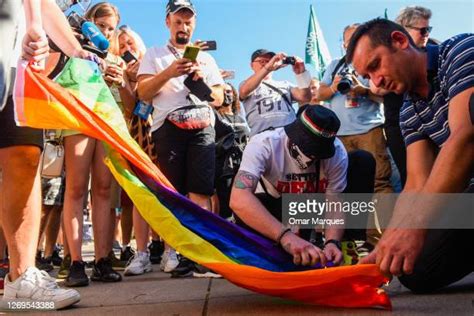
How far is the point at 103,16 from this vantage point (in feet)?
12.1

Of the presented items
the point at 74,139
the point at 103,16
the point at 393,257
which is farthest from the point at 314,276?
the point at 103,16

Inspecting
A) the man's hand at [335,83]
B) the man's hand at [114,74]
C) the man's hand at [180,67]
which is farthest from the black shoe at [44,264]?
the man's hand at [335,83]

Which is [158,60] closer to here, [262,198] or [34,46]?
[262,198]

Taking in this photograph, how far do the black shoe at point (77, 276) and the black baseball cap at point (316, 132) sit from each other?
1.26m

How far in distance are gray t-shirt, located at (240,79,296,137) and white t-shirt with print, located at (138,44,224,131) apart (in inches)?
23.2

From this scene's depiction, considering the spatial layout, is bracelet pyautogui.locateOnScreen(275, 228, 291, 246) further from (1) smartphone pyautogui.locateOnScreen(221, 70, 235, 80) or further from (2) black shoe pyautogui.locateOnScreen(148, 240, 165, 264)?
(1) smartphone pyautogui.locateOnScreen(221, 70, 235, 80)

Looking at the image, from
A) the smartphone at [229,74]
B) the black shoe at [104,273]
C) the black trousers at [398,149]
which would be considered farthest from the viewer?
the smartphone at [229,74]

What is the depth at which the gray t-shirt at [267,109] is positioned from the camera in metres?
4.37

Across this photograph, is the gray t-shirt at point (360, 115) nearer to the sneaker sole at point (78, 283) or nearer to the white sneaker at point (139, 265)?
the white sneaker at point (139, 265)

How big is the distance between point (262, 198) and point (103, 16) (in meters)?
1.64

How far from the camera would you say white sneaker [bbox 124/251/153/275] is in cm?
342

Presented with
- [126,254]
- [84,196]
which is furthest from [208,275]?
[126,254]

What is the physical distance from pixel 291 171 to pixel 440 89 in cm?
89

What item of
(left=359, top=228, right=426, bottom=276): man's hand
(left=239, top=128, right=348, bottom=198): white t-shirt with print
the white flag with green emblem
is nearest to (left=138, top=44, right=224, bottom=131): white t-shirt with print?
Result: (left=239, top=128, right=348, bottom=198): white t-shirt with print
